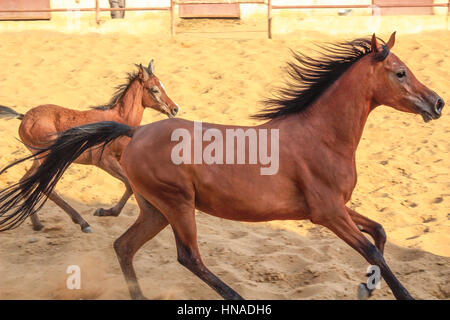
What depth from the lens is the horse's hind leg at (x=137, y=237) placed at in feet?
13.3

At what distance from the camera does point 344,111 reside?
411 centimetres

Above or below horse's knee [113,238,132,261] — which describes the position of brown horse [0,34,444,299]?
above

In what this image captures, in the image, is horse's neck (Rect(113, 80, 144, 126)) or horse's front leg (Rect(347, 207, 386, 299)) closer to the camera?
horse's front leg (Rect(347, 207, 386, 299))

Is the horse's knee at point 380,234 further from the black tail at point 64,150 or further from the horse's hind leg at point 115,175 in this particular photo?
the horse's hind leg at point 115,175

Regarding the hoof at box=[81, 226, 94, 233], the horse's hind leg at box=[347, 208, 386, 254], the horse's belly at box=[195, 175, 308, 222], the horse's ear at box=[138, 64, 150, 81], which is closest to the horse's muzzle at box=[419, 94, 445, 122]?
the horse's hind leg at box=[347, 208, 386, 254]

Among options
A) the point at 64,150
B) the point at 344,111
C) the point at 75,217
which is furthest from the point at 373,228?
the point at 75,217

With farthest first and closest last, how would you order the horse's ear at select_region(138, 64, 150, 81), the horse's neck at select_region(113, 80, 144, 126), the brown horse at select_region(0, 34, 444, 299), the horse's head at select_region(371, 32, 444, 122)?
the horse's ear at select_region(138, 64, 150, 81) < the horse's neck at select_region(113, 80, 144, 126) < the horse's head at select_region(371, 32, 444, 122) < the brown horse at select_region(0, 34, 444, 299)

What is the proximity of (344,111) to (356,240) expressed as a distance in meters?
0.89

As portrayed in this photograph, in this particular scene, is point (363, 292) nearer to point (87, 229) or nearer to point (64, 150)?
point (64, 150)

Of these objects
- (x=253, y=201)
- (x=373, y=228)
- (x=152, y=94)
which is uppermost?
(x=152, y=94)

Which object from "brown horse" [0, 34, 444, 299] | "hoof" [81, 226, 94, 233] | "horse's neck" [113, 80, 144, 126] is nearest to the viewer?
"brown horse" [0, 34, 444, 299]

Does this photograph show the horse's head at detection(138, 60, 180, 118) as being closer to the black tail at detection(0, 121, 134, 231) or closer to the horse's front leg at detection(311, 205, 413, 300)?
the black tail at detection(0, 121, 134, 231)

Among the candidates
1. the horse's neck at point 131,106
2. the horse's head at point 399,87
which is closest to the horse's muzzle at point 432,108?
the horse's head at point 399,87

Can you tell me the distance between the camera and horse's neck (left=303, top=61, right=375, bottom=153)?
13.3 feet
